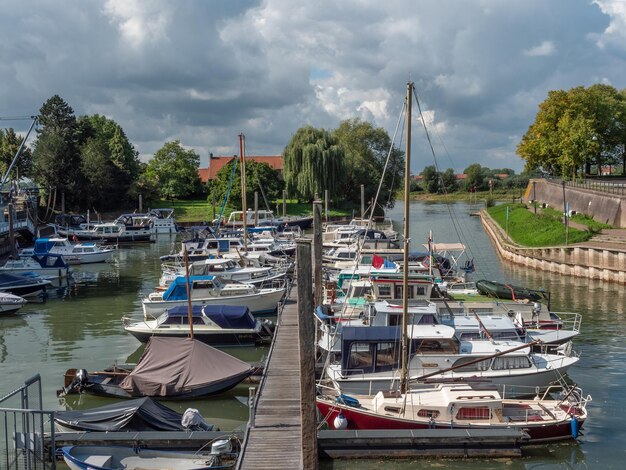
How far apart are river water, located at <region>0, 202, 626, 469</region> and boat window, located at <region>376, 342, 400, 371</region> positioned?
14.9 feet

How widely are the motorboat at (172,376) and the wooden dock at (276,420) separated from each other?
1.56 meters

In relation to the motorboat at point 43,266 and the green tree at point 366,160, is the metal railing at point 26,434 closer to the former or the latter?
the motorboat at point 43,266

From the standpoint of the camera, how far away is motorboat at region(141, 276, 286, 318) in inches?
1390

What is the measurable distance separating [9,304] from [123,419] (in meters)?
23.2

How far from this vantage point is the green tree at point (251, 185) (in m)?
102

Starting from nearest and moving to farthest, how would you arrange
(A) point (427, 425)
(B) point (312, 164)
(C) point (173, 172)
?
(A) point (427, 425) < (B) point (312, 164) < (C) point (173, 172)

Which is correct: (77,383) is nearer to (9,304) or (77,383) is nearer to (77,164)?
(9,304)

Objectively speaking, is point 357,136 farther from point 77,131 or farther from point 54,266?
point 54,266

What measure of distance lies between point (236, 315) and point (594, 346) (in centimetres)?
1654

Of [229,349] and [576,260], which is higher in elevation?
[576,260]

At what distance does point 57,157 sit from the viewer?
95.6 meters

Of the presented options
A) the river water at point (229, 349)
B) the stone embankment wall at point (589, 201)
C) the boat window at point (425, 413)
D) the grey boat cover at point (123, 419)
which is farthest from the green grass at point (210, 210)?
the boat window at point (425, 413)

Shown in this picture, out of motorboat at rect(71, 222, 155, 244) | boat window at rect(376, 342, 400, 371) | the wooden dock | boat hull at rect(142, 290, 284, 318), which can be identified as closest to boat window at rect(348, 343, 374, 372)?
boat window at rect(376, 342, 400, 371)

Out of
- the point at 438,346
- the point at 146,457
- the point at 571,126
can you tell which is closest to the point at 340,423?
the point at 438,346
